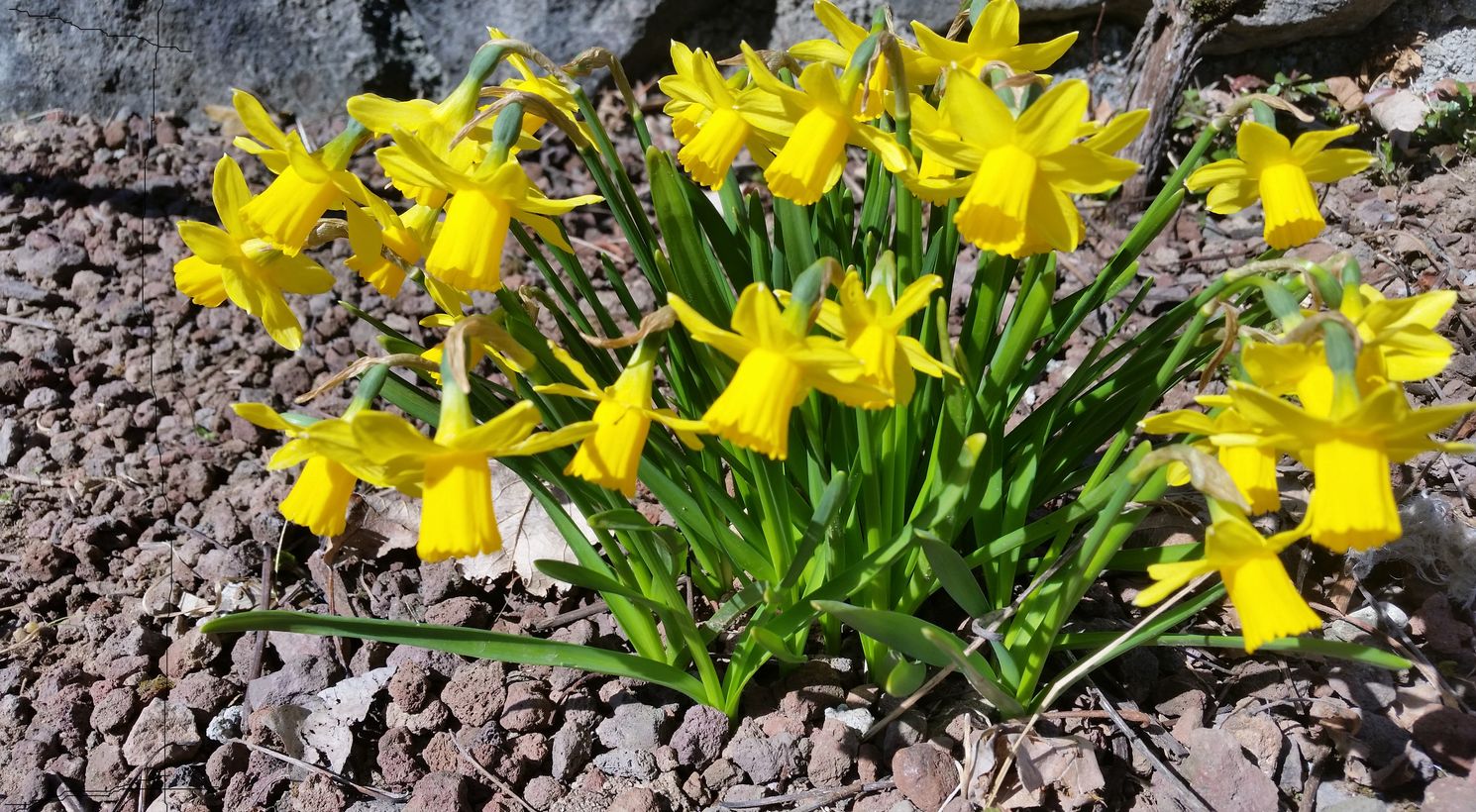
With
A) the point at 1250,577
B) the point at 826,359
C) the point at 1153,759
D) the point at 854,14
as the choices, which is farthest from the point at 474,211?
the point at 854,14

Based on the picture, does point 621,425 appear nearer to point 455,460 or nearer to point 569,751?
point 455,460

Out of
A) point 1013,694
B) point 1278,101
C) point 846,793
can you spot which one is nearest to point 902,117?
point 1278,101

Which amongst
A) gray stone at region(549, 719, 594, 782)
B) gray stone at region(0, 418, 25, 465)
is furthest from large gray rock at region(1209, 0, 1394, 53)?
gray stone at region(0, 418, 25, 465)

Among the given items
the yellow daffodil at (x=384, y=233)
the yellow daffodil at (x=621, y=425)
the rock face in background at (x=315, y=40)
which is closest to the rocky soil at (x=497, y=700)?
the yellow daffodil at (x=621, y=425)

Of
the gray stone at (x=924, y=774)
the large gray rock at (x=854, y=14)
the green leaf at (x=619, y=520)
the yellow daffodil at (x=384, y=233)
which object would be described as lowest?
the gray stone at (x=924, y=774)

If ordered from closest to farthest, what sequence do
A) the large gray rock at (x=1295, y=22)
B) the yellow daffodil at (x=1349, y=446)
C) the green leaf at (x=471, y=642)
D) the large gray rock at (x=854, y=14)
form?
the yellow daffodil at (x=1349, y=446)
the green leaf at (x=471, y=642)
the large gray rock at (x=1295, y=22)
the large gray rock at (x=854, y=14)

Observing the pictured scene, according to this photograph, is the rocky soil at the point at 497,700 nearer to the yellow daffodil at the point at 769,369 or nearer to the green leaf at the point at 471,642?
the green leaf at the point at 471,642
